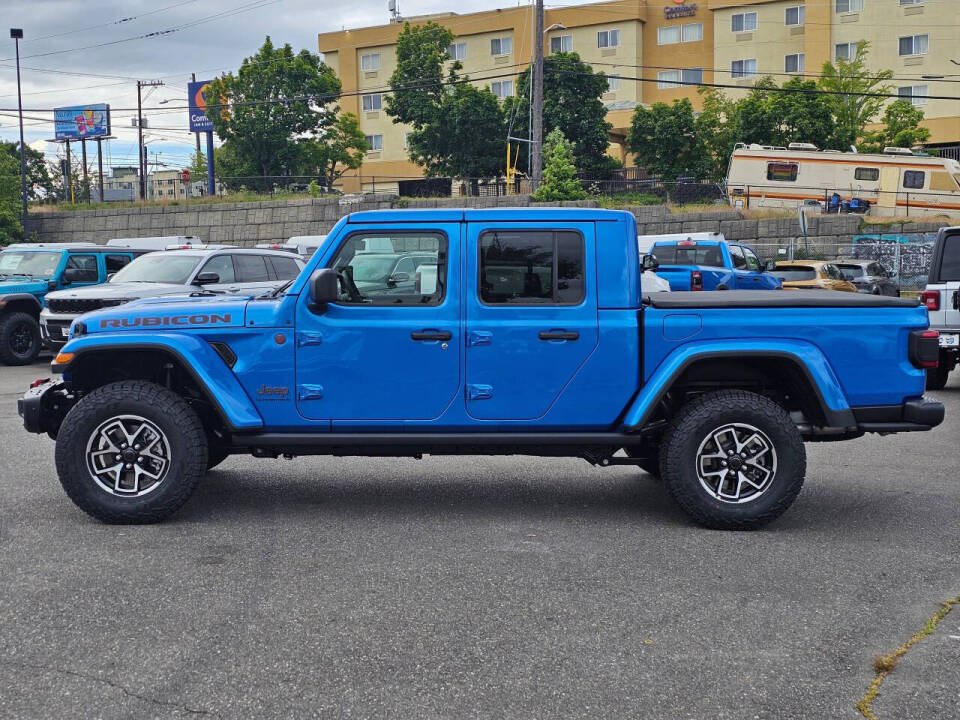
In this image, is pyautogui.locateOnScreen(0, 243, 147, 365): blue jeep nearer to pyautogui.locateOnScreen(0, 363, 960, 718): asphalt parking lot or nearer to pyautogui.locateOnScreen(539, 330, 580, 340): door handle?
pyautogui.locateOnScreen(0, 363, 960, 718): asphalt parking lot

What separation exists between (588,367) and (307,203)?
38.8 metres

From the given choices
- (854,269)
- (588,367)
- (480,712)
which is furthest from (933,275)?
(854,269)

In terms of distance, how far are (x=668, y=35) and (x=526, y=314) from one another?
6344 centimetres

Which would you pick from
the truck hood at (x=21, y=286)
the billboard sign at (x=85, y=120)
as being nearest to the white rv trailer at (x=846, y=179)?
the truck hood at (x=21, y=286)

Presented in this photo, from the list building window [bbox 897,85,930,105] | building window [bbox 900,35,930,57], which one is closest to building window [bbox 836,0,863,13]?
building window [bbox 900,35,930,57]

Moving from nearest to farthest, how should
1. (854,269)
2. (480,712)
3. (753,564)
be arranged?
(480,712) → (753,564) → (854,269)

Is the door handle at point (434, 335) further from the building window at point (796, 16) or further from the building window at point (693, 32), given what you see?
the building window at point (693, 32)

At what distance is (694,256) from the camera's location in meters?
20.8

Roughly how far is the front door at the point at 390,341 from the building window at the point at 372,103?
69.3 meters

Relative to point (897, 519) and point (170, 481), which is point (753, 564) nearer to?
point (897, 519)

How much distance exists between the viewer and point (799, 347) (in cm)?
603

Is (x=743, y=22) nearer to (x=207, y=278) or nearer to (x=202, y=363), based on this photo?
(x=207, y=278)

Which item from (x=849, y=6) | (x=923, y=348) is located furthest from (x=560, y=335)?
(x=849, y=6)

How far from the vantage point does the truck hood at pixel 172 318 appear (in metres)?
6.22
